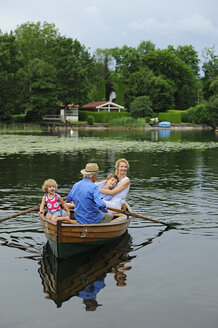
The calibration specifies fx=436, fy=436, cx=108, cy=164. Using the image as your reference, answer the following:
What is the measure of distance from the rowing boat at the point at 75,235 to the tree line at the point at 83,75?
214 ft

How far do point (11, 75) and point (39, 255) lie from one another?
65.8 m

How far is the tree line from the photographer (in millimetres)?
75438

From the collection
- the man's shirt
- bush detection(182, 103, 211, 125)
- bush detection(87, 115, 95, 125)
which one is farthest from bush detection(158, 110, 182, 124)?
the man's shirt

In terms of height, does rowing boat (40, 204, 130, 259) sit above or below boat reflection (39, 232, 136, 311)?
above

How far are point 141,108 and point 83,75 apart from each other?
1454 cm

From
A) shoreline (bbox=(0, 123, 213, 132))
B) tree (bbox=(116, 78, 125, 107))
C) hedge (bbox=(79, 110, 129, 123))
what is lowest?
shoreline (bbox=(0, 123, 213, 132))

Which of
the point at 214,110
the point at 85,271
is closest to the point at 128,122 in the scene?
the point at 214,110

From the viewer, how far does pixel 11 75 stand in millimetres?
72062

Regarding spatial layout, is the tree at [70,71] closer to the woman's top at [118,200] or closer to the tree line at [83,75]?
the tree line at [83,75]

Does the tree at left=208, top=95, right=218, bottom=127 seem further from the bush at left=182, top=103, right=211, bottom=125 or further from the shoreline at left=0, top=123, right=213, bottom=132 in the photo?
the shoreline at left=0, top=123, right=213, bottom=132

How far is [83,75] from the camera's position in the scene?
85.1 metres

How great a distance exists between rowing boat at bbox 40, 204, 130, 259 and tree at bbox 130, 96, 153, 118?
271ft

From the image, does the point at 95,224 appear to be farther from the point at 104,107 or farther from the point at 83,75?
the point at 104,107

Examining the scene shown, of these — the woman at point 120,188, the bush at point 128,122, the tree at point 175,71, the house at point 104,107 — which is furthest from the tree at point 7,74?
the woman at point 120,188
